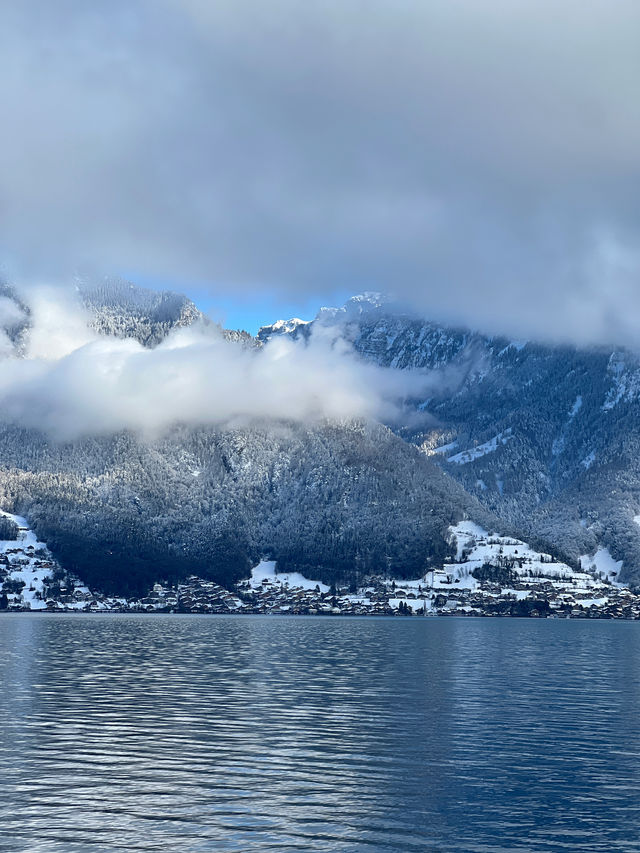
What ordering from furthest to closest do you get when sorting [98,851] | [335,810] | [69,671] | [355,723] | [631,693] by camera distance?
[69,671], [631,693], [355,723], [335,810], [98,851]

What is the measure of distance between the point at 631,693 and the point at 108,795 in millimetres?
87620

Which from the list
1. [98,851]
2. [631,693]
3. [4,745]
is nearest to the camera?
[98,851]

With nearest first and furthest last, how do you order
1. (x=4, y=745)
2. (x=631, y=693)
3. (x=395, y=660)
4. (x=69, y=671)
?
(x=4, y=745)
(x=631, y=693)
(x=69, y=671)
(x=395, y=660)

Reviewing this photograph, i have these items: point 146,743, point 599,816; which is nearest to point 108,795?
point 146,743

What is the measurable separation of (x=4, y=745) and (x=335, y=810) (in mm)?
36104

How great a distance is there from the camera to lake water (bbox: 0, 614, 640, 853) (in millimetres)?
64062

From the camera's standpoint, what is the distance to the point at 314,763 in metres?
84.2

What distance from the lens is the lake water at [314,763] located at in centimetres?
6406

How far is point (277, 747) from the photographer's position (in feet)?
299

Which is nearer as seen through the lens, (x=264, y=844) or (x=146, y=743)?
(x=264, y=844)

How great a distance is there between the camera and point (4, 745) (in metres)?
90.1

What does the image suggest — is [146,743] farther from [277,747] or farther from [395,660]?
[395,660]

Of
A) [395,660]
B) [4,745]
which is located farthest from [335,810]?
[395,660]

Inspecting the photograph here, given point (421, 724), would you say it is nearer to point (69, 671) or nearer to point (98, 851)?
point (98, 851)
